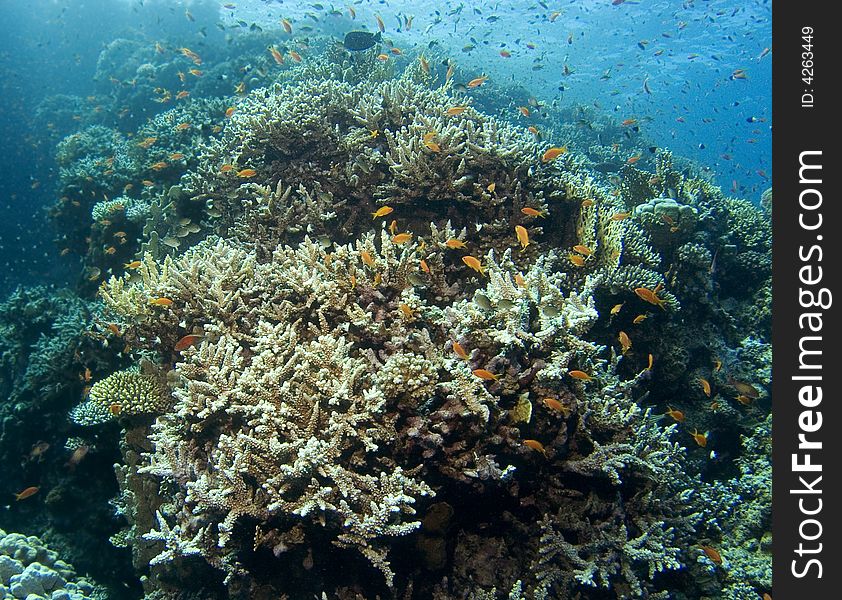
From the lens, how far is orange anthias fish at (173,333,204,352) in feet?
12.7

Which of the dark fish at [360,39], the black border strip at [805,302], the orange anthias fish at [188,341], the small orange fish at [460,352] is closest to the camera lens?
the black border strip at [805,302]

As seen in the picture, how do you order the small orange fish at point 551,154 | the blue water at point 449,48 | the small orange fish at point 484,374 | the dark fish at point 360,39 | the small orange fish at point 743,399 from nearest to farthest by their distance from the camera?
the small orange fish at point 484,374 < the small orange fish at point 743,399 < the small orange fish at point 551,154 < the dark fish at point 360,39 < the blue water at point 449,48

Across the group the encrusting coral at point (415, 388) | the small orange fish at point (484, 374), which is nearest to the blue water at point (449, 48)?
the encrusting coral at point (415, 388)

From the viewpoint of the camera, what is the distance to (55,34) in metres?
22.3

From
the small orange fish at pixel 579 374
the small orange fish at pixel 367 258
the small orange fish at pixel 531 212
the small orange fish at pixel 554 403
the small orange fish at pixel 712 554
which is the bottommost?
the small orange fish at pixel 712 554

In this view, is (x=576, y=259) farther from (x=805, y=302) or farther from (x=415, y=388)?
(x=415, y=388)

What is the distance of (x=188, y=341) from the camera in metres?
3.90

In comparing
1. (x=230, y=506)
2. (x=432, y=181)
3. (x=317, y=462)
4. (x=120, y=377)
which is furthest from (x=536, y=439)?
(x=120, y=377)

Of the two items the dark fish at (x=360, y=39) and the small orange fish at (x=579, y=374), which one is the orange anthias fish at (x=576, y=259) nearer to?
the small orange fish at (x=579, y=374)

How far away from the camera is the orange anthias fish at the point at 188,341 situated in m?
3.88

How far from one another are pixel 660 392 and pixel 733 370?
118 centimetres

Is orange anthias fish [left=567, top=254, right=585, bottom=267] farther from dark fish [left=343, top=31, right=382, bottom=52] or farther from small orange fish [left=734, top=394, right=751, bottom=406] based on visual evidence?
dark fish [left=343, top=31, right=382, bottom=52]

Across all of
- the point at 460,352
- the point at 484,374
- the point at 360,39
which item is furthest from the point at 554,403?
the point at 360,39

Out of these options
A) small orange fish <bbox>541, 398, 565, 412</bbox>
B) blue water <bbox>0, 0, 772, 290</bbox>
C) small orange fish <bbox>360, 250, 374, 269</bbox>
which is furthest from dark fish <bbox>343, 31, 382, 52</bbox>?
small orange fish <bbox>541, 398, 565, 412</bbox>
